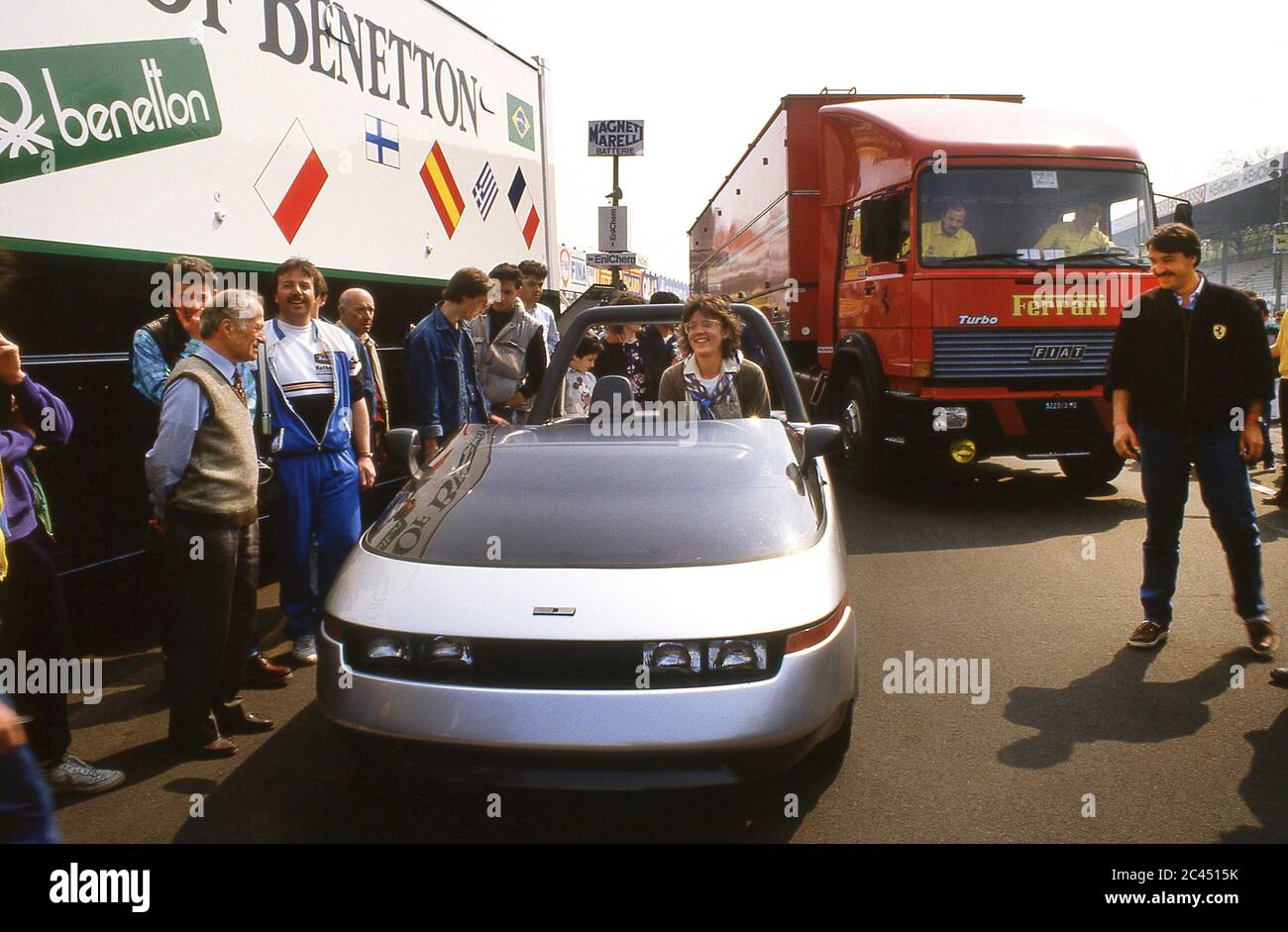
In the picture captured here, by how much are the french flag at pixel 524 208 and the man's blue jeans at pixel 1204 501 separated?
18.2 feet

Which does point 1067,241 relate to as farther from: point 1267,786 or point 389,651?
point 389,651

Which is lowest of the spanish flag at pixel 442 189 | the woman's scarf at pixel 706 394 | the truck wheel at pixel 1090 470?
the truck wheel at pixel 1090 470

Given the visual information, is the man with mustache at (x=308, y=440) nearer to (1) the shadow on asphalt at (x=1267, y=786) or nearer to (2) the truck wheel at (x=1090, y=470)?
(1) the shadow on asphalt at (x=1267, y=786)

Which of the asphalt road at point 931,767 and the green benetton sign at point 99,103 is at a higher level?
the green benetton sign at point 99,103

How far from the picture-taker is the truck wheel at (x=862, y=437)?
30.8 ft

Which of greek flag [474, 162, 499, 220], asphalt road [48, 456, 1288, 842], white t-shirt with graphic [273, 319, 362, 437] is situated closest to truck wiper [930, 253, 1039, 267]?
asphalt road [48, 456, 1288, 842]

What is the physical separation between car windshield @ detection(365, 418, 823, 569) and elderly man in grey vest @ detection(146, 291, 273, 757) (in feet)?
1.93

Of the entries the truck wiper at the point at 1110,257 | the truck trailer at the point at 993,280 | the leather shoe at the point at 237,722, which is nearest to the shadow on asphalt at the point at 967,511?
the truck trailer at the point at 993,280

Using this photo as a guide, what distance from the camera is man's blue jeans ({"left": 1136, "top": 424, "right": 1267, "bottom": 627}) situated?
16.0 ft

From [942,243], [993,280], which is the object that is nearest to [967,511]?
[993,280]

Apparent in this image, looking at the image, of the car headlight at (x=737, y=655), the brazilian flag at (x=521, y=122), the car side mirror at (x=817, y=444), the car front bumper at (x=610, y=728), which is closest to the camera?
the car front bumper at (x=610, y=728)
